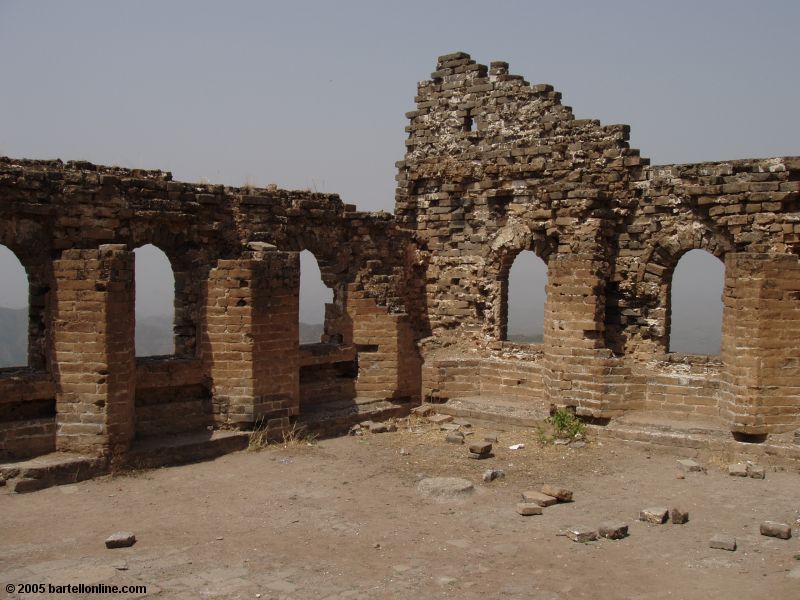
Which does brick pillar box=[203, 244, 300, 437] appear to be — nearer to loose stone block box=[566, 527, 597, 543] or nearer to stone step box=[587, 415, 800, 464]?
stone step box=[587, 415, 800, 464]

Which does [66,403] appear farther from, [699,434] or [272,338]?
[699,434]

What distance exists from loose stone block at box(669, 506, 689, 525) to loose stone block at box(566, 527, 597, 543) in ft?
3.22

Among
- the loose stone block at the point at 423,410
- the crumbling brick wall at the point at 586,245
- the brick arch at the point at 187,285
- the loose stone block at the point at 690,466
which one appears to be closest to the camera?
the loose stone block at the point at 690,466

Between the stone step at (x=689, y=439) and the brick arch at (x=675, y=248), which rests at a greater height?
the brick arch at (x=675, y=248)

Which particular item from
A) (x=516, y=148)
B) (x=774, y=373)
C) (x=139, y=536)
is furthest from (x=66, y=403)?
(x=774, y=373)

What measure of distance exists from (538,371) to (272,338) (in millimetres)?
Answer: 4473

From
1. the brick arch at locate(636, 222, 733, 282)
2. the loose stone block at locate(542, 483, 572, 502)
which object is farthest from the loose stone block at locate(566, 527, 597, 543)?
the brick arch at locate(636, 222, 733, 282)

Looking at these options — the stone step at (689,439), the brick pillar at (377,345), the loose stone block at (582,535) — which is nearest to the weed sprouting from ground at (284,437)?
the brick pillar at (377,345)

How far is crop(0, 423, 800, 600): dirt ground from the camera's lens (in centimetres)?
674

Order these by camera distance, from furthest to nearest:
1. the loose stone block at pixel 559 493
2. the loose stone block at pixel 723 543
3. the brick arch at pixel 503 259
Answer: the brick arch at pixel 503 259, the loose stone block at pixel 559 493, the loose stone block at pixel 723 543

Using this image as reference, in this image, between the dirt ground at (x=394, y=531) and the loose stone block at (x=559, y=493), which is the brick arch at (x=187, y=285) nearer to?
the dirt ground at (x=394, y=531)

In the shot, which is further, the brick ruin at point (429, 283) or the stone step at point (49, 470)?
the brick ruin at point (429, 283)

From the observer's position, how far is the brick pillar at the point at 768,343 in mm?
10508

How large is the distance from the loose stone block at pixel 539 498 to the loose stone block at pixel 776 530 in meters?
2.12
